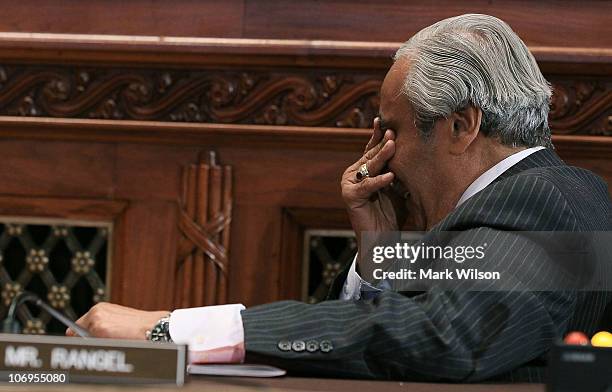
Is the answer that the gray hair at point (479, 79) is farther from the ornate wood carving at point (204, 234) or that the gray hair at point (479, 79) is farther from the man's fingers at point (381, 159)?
the ornate wood carving at point (204, 234)

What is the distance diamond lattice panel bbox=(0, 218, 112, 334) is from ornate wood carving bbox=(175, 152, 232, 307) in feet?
0.78

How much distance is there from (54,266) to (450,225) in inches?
53.1

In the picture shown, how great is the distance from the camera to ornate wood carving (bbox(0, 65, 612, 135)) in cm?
262

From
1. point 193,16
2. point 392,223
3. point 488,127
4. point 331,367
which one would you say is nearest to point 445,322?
point 331,367

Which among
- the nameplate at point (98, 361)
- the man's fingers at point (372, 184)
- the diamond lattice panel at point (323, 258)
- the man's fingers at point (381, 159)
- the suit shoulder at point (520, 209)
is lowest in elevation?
the nameplate at point (98, 361)

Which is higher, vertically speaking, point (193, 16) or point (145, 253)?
point (193, 16)

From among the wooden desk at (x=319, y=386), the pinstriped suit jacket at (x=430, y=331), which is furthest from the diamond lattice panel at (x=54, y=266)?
the wooden desk at (x=319, y=386)

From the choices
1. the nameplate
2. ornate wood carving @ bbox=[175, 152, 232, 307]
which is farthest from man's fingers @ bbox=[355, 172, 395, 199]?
the nameplate

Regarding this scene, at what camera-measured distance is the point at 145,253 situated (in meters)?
2.74

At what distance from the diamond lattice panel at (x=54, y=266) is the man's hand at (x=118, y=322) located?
1.00m

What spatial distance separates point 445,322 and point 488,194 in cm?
30

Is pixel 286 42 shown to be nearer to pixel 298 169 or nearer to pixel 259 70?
pixel 259 70

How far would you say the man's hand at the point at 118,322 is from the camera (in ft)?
5.80

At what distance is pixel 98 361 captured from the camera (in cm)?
131
